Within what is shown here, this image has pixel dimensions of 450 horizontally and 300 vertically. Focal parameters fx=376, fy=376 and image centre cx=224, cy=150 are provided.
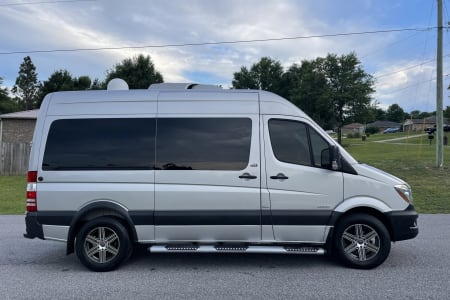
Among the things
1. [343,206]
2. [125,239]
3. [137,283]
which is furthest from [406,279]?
[125,239]

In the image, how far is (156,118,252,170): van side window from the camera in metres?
5.37

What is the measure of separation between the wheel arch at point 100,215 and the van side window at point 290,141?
2326mm

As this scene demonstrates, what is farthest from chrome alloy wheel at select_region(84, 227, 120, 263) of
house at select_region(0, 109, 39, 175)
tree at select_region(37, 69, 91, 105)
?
tree at select_region(37, 69, 91, 105)

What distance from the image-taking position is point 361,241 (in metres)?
5.36

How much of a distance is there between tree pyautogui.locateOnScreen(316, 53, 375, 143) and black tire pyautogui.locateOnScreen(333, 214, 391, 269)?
141 feet

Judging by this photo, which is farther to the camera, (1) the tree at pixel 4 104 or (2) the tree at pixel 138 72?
(1) the tree at pixel 4 104

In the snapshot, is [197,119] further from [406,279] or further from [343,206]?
[406,279]

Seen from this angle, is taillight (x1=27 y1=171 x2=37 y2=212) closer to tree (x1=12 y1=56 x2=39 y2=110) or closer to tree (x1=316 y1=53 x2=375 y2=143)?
tree (x1=316 y1=53 x2=375 y2=143)

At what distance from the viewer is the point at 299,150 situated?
213 inches

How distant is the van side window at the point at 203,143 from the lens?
5371 millimetres

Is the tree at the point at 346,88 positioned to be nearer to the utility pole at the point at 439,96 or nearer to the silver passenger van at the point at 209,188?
the utility pole at the point at 439,96

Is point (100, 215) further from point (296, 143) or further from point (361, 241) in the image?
point (361, 241)

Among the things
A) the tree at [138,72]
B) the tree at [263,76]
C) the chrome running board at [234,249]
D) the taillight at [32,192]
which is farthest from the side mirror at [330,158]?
the tree at [263,76]

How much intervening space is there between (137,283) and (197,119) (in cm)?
238
